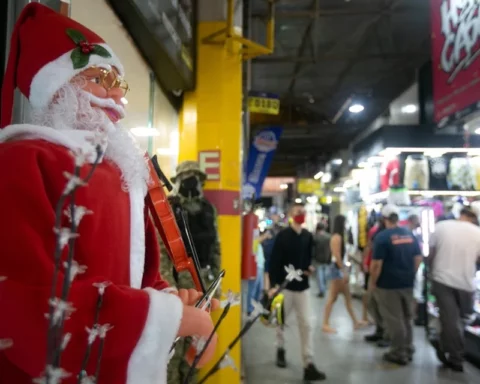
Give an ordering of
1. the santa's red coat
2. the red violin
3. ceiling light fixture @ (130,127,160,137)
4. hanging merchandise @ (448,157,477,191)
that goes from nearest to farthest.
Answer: the santa's red coat
the red violin
ceiling light fixture @ (130,127,160,137)
hanging merchandise @ (448,157,477,191)

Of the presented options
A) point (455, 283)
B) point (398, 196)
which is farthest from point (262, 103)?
point (455, 283)

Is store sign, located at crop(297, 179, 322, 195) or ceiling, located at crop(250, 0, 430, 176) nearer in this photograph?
ceiling, located at crop(250, 0, 430, 176)

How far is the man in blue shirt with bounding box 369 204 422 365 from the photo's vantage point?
5.17 m

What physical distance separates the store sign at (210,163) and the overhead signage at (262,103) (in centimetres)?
262

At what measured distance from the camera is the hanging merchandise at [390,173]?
26.6ft

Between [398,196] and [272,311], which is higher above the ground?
[398,196]

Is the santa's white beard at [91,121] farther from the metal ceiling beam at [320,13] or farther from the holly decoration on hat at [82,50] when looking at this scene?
the metal ceiling beam at [320,13]

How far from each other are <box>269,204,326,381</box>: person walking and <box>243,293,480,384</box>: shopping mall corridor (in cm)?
24

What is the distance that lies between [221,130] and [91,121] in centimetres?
300

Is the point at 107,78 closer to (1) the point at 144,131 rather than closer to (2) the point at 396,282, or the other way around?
(1) the point at 144,131

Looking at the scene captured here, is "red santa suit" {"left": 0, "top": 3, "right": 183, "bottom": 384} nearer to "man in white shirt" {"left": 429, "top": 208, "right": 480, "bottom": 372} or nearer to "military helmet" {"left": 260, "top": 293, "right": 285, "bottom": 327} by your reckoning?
"military helmet" {"left": 260, "top": 293, "right": 285, "bottom": 327}

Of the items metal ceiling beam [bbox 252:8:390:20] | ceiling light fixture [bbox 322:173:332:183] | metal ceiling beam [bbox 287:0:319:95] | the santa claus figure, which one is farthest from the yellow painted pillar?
ceiling light fixture [bbox 322:173:332:183]

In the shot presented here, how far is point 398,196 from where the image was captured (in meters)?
7.69

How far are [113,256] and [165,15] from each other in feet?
7.90
